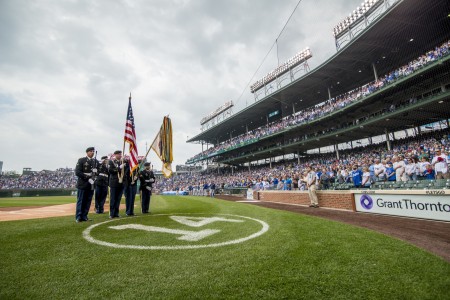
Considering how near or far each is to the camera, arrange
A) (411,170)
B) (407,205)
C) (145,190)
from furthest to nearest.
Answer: (411,170)
(145,190)
(407,205)

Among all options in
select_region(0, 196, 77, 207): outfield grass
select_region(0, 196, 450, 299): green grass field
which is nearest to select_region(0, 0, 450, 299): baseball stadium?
select_region(0, 196, 450, 299): green grass field

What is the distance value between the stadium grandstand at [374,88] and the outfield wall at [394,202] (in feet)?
48.5

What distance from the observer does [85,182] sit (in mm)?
6941

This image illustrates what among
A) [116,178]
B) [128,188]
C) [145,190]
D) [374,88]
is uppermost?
[374,88]

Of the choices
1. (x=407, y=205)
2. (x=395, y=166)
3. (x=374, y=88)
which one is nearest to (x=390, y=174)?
(x=395, y=166)

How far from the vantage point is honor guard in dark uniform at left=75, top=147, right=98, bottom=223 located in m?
6.68

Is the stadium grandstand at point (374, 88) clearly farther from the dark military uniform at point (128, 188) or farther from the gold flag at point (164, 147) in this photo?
the dark military uniform at point (128, 188)

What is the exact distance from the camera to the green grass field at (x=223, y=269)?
2252 millimetres

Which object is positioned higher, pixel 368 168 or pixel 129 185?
pixel 368 168

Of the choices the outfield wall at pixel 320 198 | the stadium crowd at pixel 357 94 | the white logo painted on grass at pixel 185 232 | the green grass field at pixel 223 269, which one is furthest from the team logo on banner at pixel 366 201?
the stadium crowd at pixel 357 94

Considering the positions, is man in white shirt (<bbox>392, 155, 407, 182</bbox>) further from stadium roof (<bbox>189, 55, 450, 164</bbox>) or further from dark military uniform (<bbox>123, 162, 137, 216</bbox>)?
stadium roof (<bbox>189, 55, 450, 164</bbox>)

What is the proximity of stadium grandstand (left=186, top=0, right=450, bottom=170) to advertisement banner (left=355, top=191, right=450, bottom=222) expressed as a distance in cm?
1520

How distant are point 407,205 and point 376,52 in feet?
72.6

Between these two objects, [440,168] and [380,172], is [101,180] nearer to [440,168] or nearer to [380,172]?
[380,172]
